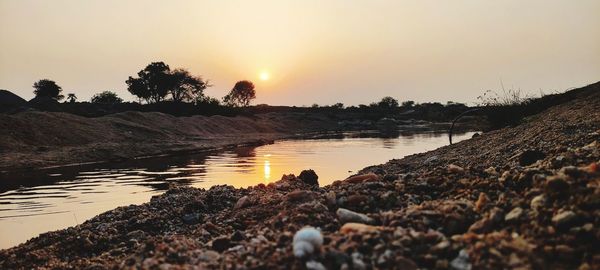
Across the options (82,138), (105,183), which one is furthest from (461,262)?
(82,138)

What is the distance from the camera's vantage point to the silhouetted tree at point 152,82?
67.8 meters

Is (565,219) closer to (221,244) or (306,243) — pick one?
(306,243)

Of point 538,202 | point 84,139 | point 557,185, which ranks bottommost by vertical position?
point 538,202

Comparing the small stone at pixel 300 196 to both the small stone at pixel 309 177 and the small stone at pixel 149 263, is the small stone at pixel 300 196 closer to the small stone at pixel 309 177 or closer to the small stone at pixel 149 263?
the small stone at pixel 149 263

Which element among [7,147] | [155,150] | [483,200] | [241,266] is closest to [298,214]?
[241,266]

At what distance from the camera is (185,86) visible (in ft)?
240

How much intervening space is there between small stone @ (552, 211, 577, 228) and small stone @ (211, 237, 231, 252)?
2290 mm

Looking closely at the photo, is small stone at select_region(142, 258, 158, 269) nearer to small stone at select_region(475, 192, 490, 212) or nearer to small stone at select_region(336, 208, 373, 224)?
small stone at select_region(336, 208, 373, 224)

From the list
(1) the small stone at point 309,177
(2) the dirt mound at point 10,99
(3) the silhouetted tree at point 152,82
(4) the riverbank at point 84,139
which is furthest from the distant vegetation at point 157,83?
(1) the small stone at point 309,177

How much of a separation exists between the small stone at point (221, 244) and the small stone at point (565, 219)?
229 centimetres

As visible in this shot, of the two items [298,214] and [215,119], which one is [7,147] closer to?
[298,214]

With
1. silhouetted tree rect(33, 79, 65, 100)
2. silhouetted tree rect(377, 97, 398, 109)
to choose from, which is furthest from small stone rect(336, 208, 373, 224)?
silhouetted tree rect(377, 97, 398, 109)

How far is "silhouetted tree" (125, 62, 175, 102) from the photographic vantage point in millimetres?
67750

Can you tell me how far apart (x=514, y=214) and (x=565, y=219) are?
12.6 inches
